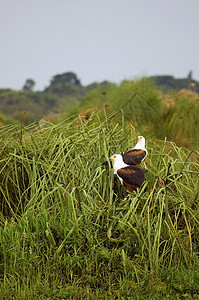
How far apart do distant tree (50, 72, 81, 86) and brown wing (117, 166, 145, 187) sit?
36161 mm

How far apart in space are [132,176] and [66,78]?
37232 millimetres

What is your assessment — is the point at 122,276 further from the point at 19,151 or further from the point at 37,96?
the point at 37,96

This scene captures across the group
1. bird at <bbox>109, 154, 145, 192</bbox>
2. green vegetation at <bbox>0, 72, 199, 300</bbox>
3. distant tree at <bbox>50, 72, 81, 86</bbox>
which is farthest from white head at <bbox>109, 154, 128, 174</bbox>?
distant tree at <bbox>50, 72, 81, 86</bbox>

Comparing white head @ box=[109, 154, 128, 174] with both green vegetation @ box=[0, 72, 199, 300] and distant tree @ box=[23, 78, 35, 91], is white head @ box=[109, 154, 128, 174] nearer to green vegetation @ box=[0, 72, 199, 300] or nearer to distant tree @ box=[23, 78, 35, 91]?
green vegetation @ box=[0, 72, 199, 300]

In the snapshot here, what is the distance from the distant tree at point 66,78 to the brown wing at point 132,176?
36161 mm

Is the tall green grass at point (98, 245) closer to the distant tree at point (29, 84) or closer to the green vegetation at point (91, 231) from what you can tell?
the green vegetation at point (91, 231)

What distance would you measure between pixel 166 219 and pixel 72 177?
0.99m

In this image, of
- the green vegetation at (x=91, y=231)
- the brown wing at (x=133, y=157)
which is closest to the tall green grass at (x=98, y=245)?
the green vegetation at (x=91, y=231)

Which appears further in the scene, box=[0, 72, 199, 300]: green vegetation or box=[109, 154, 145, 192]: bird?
box=[109, 154, 145, 192]: bird

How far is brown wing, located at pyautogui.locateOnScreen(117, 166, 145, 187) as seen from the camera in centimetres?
347

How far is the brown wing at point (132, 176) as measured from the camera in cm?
347

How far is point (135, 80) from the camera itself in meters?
10.1

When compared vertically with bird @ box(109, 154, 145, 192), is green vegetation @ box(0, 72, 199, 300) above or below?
below

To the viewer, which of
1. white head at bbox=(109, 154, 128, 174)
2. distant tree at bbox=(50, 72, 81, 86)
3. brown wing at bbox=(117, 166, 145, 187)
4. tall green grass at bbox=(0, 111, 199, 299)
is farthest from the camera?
distant tree at bbox=(50, 72, 81, 86)
